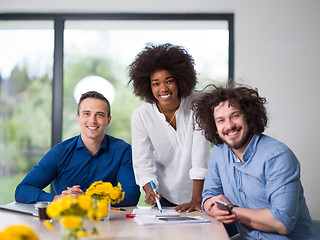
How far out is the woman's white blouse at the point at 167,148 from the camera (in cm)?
244

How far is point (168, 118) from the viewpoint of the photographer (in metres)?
2.54

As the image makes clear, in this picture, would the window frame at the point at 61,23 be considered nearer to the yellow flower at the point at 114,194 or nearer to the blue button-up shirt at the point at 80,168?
the blue button-up shirt at the point at 80,168

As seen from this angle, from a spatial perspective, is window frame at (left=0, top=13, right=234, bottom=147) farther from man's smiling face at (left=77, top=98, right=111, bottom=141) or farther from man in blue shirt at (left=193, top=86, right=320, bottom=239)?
man in blue shirt at (left=193, top=86, right=320, bottom=239)

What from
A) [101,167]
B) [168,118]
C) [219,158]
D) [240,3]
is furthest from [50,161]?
[240,3]

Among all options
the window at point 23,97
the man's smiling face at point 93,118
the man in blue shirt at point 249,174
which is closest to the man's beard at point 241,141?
the man in blue shirt at point 249,174

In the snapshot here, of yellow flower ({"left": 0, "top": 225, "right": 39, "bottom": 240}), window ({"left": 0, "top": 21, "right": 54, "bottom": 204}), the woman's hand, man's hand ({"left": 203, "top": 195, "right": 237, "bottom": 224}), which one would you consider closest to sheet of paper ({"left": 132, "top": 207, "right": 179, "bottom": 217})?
the woman's hand

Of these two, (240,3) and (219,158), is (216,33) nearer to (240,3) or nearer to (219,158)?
(240,3)

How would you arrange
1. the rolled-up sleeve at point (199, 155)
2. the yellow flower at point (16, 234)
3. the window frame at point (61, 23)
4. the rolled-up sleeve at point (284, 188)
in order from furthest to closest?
the window frame at point (61, 23)
the rolled-up sleeve at point (199, 155)
the rolled-up sleeve at point (284, 188)
the yellow flower at point (16, 234)

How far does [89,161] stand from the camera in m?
2.45

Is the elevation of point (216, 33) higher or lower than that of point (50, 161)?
higher

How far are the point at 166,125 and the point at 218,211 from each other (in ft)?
2.98

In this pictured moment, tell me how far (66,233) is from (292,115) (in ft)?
10.5

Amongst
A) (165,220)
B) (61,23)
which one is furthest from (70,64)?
(165,220)

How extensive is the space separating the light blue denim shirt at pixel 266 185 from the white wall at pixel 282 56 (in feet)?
6.48
